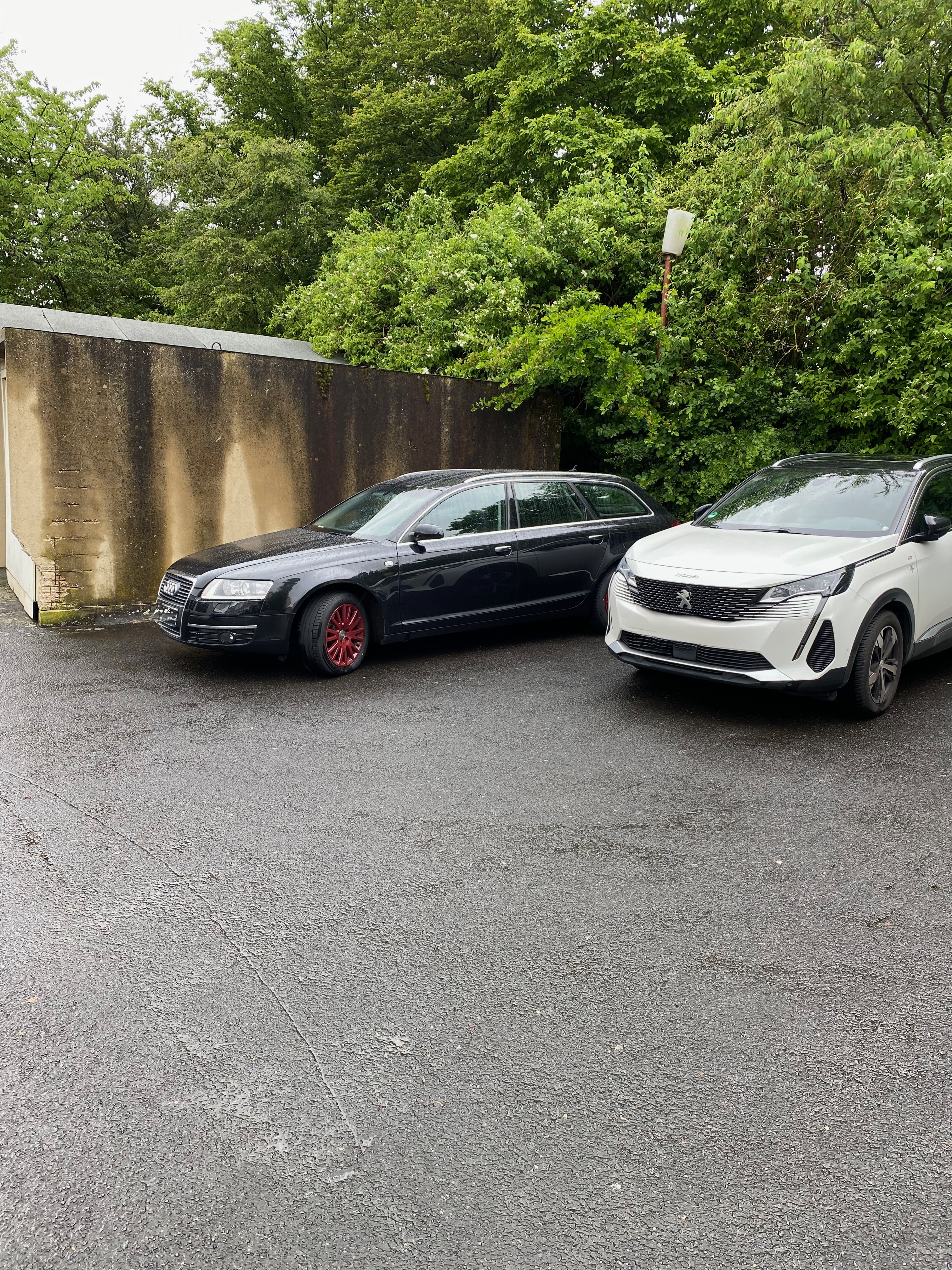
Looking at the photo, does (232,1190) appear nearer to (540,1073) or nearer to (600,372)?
(540,1073)

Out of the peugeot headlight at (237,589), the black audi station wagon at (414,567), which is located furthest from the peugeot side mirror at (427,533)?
the peugeot headlight at (237,589)

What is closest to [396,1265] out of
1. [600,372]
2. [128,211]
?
[600,372]

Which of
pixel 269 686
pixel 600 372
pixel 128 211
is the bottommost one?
pixel 269 686

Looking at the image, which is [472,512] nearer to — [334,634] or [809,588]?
[334,634]

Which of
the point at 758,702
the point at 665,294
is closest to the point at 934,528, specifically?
the point at 758,702

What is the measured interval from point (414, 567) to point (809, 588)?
10.6 feet

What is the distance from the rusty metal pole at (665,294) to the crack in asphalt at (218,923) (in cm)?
948

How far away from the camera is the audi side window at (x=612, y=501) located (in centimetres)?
891

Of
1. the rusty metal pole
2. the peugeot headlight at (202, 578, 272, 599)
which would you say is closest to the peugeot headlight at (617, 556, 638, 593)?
the peugeot headlight at (202, 578, 272, 599)

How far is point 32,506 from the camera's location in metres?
8.89

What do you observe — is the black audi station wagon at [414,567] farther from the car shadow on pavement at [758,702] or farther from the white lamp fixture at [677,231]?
the white lamp fixture at [677,231]

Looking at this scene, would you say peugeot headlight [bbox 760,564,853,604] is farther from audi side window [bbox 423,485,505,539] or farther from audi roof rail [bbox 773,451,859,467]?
audi side window [bbox 423,485,505,539]

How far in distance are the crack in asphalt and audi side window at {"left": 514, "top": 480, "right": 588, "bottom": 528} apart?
4.81m

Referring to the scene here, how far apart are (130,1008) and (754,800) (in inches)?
127
